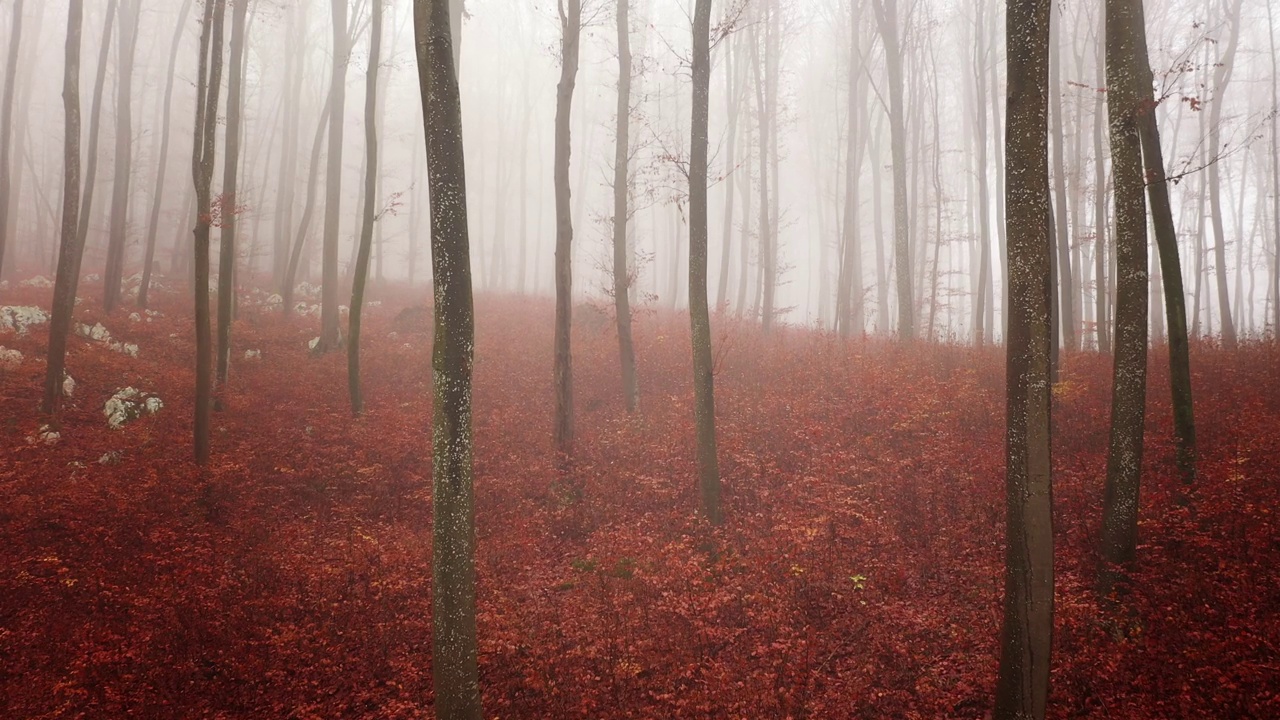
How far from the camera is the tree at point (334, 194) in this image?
16438 mm

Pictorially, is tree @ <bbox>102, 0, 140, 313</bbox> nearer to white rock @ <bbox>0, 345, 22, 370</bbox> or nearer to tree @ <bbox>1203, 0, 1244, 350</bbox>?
white rock @ <bbox>0, 345, 22, 370</bbox>

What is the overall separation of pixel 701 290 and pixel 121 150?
2079cm

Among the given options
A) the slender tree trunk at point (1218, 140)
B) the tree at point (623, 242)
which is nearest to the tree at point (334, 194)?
the tree at point (623, 242)

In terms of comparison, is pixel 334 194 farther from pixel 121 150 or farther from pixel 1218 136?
pixel 1218 136

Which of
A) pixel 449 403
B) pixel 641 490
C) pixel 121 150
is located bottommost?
pixel 641 490

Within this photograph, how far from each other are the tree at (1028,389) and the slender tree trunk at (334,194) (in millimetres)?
16318

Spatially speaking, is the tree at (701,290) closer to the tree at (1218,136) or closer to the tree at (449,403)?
the tree at (449,403)

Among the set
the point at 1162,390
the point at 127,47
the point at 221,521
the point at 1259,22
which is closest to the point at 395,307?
the point at 127,47

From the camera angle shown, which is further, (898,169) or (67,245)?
(898,169)

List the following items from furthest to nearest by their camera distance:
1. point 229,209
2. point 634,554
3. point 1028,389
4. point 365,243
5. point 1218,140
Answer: point 1218,140 < point 365,243 < point 229,209 < point 634,554 < point 1028,389

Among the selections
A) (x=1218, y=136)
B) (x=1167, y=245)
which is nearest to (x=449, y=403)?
(x=1167, y=245)

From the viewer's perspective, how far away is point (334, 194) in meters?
17.1

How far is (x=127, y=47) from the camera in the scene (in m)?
18.2

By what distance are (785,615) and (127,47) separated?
2518cm
